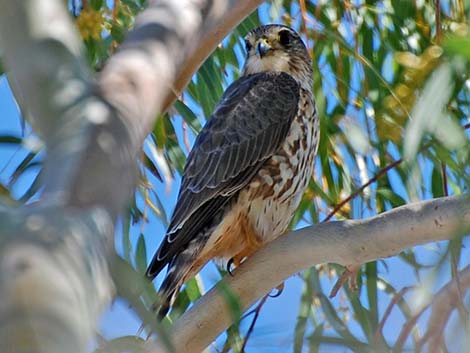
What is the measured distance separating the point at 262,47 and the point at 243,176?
666 mm

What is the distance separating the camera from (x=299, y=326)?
3324 mm

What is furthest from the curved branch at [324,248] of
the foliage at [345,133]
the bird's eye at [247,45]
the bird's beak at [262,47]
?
the bird's eye at [247,45]

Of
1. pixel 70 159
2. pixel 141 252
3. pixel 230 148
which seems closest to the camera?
pixel 70 159

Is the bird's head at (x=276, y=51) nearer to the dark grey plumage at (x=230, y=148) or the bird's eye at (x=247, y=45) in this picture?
the bird's eye at (x=247, y=45)

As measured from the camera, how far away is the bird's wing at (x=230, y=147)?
3412 mm

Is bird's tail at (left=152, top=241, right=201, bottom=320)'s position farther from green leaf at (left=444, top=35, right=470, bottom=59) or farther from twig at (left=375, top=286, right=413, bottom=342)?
green leaf at (left=444, top=35, right=470, bottom=59)

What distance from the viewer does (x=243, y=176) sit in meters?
3.60

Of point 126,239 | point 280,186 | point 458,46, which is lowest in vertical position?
point 458,46

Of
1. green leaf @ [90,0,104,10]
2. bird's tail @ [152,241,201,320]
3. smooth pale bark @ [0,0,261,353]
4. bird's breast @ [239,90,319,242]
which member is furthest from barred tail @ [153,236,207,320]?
smooth pale bark @ [0,0,261,353]

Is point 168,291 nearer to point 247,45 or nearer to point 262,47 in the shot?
point 262,47

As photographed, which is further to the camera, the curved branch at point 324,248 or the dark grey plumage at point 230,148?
the dark grey plumage at point 230,148

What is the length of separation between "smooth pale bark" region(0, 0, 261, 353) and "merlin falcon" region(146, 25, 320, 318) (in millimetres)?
1221

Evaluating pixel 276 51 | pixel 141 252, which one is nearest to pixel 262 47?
pixel 276 51

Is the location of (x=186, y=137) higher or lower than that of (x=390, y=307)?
higher
